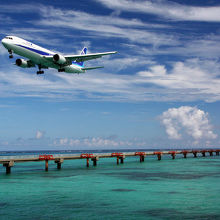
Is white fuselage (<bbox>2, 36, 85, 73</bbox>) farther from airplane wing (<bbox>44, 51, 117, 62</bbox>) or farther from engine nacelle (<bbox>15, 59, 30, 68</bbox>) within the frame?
engine nacelle (<bbox>15, 59, 30, 68</bbox>)

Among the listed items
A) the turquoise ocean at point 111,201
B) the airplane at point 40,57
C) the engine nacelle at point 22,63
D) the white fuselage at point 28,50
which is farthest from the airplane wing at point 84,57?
the turquoise ocean at point 111,201

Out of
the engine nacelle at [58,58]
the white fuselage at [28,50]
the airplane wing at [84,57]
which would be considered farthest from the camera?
the airplane wing at [84,57]

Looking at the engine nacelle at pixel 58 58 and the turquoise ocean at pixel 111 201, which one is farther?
the engine nacelle at pixel 58 58

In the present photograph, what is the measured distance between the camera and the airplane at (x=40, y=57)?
46656mm

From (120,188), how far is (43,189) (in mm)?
10090

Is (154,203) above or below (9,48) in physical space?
below

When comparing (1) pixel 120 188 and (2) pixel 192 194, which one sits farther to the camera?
(1) pixel 120 188

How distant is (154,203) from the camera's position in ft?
102

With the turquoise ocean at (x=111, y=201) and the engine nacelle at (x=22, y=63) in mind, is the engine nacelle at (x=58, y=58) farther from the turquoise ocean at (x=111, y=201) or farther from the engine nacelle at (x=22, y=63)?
the turquoise ocean at (x=111, y=201)

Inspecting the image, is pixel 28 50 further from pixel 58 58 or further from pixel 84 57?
pixel 84 57

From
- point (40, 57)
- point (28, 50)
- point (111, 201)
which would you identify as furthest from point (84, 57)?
point (111, 201)

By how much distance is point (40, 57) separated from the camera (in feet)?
164

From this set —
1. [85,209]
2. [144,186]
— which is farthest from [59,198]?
[144,186]

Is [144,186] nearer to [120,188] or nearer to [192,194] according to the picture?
[120,188]
